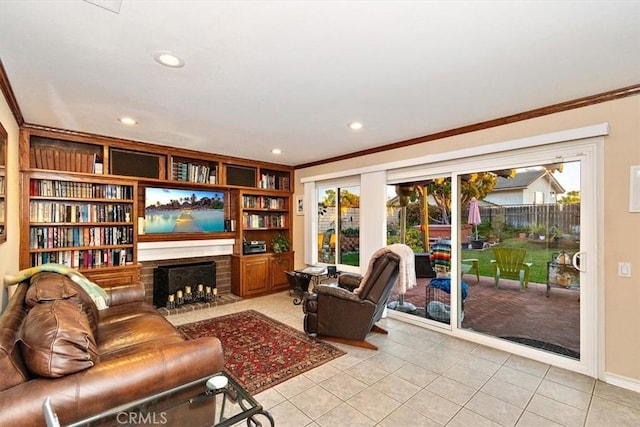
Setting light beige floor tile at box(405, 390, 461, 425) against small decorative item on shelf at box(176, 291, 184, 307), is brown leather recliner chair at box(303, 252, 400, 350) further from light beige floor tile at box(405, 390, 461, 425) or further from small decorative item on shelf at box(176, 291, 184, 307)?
small decorative item on shelf at box(176, 291, 184, 307)

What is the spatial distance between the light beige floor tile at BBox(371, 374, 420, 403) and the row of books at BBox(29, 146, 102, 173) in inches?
164

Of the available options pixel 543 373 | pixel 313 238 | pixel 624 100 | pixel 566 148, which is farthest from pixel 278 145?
pixel 543 373

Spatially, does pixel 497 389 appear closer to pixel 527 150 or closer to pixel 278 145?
pixel 527 150

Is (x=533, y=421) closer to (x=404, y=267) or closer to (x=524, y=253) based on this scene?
→ (x=404, y=267)

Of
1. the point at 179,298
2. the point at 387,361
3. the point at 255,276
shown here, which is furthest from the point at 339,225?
the point at 179,298

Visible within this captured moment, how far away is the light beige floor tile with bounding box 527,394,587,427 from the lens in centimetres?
204

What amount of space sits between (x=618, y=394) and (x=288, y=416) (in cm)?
257

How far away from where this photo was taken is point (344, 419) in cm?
205

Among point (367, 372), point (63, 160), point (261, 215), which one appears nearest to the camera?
point (367, 372)

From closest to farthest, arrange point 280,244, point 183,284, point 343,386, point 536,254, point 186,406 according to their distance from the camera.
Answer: point 186,406 → point 343,386 → point 536,254 → point 183,284 → point 280,244

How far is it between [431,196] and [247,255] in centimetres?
316

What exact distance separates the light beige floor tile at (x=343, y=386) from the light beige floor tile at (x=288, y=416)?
348mm

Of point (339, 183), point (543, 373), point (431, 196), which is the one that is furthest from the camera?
point (339, 183)

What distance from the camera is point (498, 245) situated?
3.37 meters
